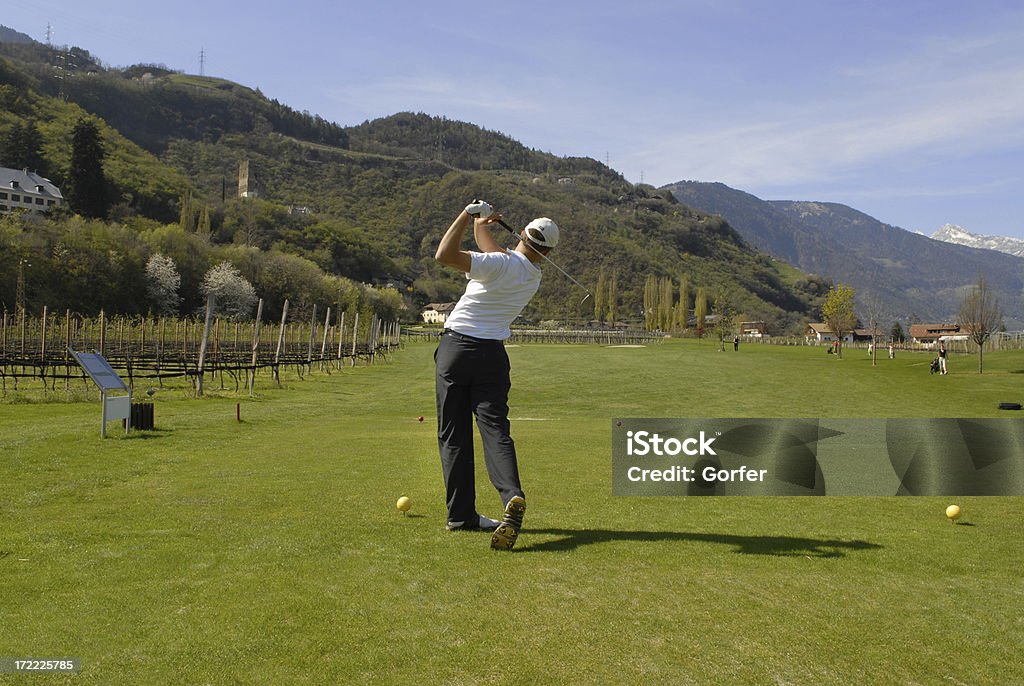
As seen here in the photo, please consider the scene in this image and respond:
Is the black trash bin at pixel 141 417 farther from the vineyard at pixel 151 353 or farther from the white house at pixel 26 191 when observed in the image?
the white house at pixel 26 191

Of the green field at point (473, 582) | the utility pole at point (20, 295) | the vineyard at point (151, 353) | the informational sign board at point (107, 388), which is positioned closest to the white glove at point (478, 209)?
the green field at point (473, 582)

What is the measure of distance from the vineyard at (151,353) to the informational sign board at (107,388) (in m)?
9.17

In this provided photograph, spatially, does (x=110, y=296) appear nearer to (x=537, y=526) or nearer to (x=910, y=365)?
(x=910, y=365)

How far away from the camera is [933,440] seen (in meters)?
9.52

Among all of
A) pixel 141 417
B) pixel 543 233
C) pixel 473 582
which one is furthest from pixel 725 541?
pixel 141 417

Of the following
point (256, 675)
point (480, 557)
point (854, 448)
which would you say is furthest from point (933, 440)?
point (256, 675)

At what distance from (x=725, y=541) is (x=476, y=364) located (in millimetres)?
2679

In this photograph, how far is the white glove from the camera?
680 cm

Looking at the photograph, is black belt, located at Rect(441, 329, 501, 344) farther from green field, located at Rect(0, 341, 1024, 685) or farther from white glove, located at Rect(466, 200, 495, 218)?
green field, located at Rect(0, 341, 1024, 685)

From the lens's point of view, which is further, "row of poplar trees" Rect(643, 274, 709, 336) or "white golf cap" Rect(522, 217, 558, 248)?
"row of poplar trees" Rect(643, 274, 709, 336)

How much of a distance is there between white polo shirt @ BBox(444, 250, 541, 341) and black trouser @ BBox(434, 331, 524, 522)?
112mm

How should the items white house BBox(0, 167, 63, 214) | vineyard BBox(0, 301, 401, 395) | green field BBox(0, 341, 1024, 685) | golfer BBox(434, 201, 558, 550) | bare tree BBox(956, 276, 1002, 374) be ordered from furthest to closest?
white house BBox(0, 167, 63, 214) < bare tree BBox(956, 276, 1002, 374) < vineyard BBox(0, 301, 401, 395) < golfer BBox(434, 201, 558, 550) < green field BBox(0, 341, 1024, 685)

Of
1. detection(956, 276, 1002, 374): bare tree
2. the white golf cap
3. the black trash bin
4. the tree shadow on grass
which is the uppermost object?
detection(956, 276, 1002, 374): bare tree

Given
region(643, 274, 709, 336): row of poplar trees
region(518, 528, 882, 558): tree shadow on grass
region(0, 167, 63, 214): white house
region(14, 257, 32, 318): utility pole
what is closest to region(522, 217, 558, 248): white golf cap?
region(518, 528, 882, 558): tree shadow on grass
